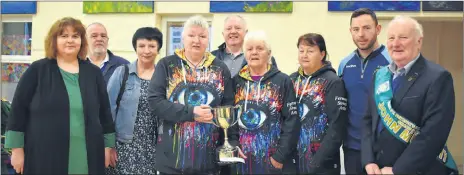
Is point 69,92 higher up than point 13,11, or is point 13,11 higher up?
point 13,11

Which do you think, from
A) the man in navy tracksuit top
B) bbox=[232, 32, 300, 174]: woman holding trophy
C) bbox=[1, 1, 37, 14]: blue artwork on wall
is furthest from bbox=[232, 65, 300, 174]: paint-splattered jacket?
bbox=[1, 1, 37, 14]: blue artwork on wall

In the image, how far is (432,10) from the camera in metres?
5.67

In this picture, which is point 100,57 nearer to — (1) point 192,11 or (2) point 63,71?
(2) point 63,71

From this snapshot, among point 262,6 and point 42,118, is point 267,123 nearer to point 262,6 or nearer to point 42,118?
point 42,118

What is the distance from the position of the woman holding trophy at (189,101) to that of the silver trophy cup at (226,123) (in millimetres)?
71

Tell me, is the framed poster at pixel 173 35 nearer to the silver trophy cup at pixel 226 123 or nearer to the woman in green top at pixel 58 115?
the woman in green top at pixel 58 115

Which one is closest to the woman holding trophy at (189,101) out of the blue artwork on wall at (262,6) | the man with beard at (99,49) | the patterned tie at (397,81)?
the patterned tie at (397,81)

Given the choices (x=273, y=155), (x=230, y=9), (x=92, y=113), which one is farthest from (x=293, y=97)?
(x=230, y=9)

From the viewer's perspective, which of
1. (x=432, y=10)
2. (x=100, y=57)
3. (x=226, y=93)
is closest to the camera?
(x=226, y=93)

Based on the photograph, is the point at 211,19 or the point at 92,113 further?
the point at 211,19

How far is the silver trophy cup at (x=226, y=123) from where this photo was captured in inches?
111

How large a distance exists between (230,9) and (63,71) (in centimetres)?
326

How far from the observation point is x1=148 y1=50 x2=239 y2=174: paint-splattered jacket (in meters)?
2.96

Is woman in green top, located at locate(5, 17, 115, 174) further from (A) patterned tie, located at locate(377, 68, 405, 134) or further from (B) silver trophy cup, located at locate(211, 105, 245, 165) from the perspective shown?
(A) patterned tie, located at locate(377, 68, 405, 134)
